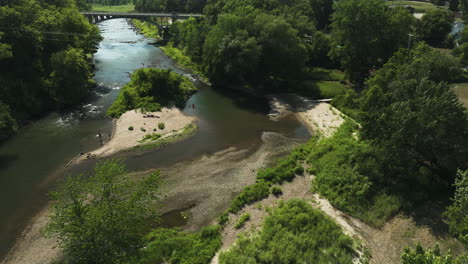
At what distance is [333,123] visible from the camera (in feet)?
169

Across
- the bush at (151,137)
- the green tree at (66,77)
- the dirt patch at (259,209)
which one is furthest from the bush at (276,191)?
the green tree at (66,77)

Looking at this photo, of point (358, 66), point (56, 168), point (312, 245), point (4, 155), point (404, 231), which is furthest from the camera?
point (358, 66)

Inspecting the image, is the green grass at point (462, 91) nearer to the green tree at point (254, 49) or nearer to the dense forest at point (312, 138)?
the dense forest at point (312, 138)

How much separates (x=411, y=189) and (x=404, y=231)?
541 centimetres

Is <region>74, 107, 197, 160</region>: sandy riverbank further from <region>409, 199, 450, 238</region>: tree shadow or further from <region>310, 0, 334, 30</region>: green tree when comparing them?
<region>310, 0, 334, 30</region>: green tree

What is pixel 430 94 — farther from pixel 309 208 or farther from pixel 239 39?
pixel 239 39

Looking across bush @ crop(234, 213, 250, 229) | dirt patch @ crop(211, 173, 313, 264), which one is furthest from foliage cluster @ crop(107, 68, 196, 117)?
bush @ crop(234, 213, 250, 229)

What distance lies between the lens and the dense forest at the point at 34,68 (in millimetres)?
51094

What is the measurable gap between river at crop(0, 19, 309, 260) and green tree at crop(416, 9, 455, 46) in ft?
200

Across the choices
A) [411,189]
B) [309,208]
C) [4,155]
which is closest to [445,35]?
[411,189]

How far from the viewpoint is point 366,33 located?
59875 millimetres

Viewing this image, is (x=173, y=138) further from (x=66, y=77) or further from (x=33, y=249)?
(x=66, y=77)

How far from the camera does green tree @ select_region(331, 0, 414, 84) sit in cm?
5922

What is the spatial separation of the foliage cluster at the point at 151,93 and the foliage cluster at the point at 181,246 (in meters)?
31.5
